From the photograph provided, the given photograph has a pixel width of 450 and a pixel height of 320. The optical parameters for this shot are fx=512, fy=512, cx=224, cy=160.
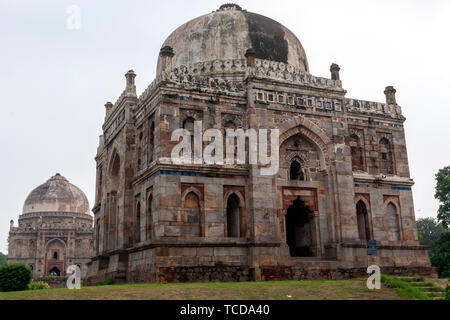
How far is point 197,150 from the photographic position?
19250 mm

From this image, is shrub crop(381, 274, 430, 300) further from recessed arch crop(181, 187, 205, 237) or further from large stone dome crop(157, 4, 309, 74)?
large stone dome crop(157, 4, 309, 74)

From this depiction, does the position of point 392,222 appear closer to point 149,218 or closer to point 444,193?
point 149,218

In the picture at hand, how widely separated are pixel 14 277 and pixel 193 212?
638 cm

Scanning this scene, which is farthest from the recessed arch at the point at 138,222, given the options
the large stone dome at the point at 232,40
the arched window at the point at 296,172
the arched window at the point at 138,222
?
the large stone dome at the point at 232,40

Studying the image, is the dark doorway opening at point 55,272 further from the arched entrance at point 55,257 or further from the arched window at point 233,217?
the arched window at point 233,217

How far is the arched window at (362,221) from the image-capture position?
21562mm

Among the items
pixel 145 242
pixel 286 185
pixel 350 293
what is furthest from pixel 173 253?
pixel 350 293

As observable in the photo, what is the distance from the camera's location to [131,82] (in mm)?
22672

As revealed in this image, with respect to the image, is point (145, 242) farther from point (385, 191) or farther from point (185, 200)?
point (385, 191)

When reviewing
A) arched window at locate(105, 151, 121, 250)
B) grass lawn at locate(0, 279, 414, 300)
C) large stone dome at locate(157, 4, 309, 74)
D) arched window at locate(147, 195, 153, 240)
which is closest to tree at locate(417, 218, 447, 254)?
large stone dome at locate(157, 4, 309, 74)

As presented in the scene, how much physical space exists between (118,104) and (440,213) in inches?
897

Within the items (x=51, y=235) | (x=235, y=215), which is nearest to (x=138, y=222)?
(x=235, y=215)
